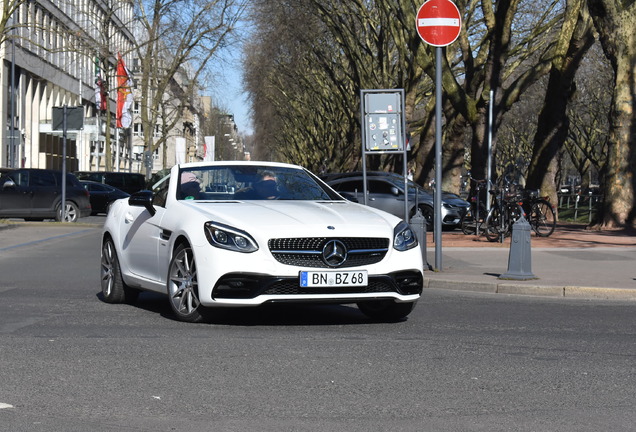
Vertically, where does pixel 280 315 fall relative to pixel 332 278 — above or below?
below

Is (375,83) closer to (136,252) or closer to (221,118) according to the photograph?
(136,252)

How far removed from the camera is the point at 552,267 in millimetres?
16391

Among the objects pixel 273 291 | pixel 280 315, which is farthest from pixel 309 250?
pixel 280 315

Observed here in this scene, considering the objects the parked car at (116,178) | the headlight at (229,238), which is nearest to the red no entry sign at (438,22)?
the headlight at (229,238)

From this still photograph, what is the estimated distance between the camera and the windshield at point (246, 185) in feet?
33.9

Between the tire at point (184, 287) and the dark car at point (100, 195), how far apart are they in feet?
111

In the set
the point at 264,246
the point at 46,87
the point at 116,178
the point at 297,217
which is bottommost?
the point at 116,178

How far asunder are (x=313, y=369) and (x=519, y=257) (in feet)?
24.6

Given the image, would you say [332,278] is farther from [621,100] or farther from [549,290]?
[621,100]

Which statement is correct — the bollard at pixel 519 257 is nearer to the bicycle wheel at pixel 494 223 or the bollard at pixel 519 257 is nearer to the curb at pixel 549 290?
the curb at pixel 549 290

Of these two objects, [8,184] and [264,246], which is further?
[8,184]

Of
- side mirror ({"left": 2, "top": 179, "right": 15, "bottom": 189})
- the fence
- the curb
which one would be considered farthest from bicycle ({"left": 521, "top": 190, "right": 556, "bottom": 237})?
side mirror ({"left": 2, "top": 179, "right": 15, "bottom": 189})

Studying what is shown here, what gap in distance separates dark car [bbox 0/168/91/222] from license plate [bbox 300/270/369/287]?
79.2ft

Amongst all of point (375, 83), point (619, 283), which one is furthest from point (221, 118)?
point (619, 283)
